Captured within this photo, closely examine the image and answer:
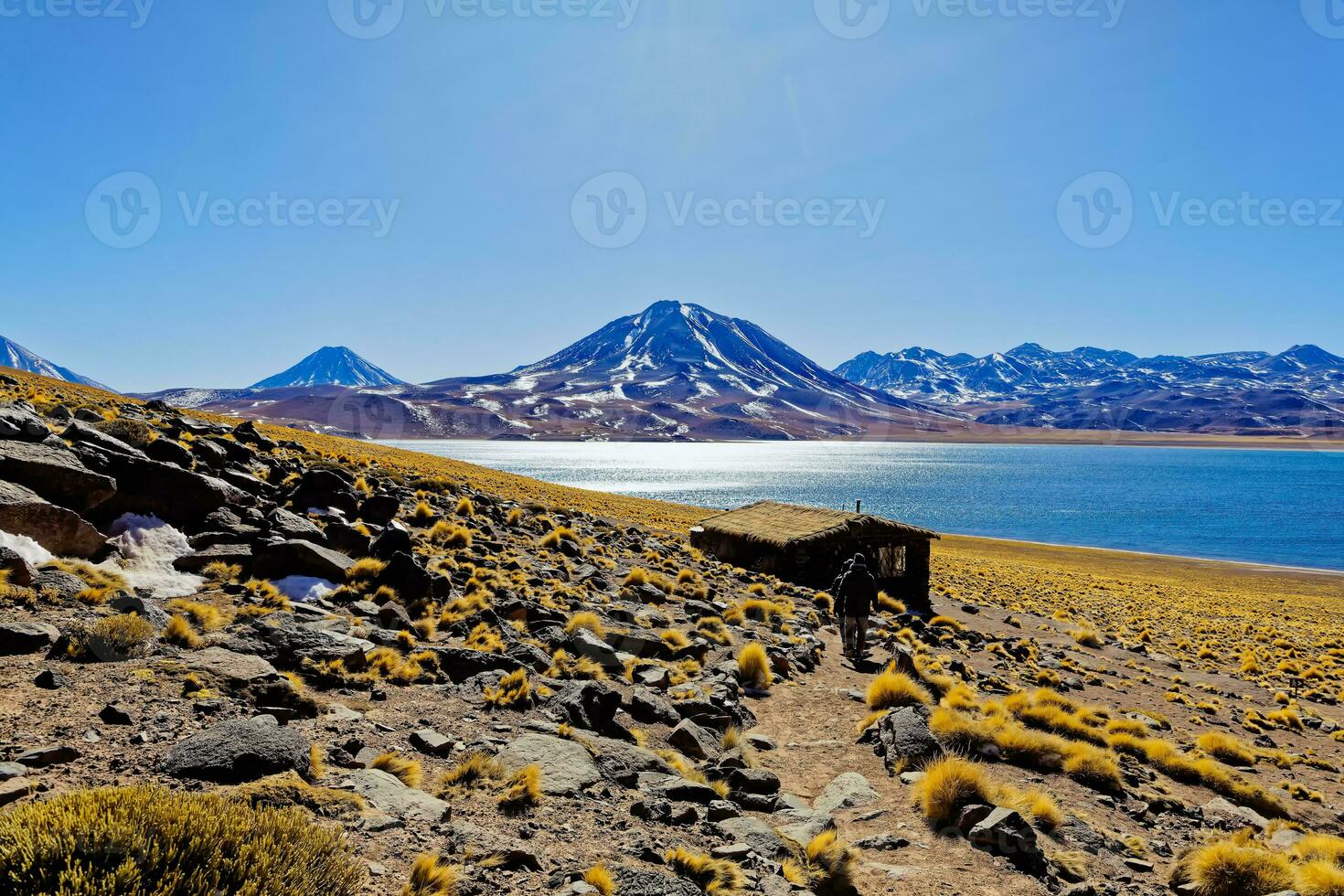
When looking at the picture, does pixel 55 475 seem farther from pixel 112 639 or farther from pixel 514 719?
pixel 514 719

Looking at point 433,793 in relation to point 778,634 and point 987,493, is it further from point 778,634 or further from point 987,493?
point 987,493

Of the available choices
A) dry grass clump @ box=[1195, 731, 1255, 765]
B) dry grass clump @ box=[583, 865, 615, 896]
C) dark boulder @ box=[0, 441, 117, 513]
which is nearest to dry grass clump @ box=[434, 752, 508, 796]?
dry grass clump @ box=[583, 865, 615, 896]

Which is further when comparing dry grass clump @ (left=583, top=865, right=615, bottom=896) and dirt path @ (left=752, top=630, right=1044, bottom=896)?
dirt path @ (left=752, top=630, right=1044, bottom=896)

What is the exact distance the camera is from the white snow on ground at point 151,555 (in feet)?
32.4

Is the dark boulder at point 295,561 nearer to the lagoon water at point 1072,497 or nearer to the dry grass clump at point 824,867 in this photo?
the dry grass clump at point 824,867

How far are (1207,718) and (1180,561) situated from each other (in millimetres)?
61748

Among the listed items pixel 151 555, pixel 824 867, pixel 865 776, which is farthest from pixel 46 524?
Answer: pixel 865 776

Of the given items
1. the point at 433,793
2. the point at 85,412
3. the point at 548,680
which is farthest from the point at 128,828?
the point at 85,412

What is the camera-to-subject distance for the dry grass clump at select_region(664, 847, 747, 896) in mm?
5695

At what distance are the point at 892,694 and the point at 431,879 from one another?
9.65 meters

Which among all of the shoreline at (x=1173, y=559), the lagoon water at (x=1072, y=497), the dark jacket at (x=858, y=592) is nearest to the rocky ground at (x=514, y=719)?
the dark jacket at (x=858, y=592)

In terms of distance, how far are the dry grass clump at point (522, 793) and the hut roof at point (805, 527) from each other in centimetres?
2067

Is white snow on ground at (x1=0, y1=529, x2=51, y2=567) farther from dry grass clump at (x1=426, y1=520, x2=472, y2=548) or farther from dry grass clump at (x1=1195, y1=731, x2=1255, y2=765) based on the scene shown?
dry grass clump at (x1=1195, y1=731, x2=1255, y2=765)

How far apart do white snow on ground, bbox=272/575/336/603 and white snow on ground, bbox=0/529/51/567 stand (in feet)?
9.78
